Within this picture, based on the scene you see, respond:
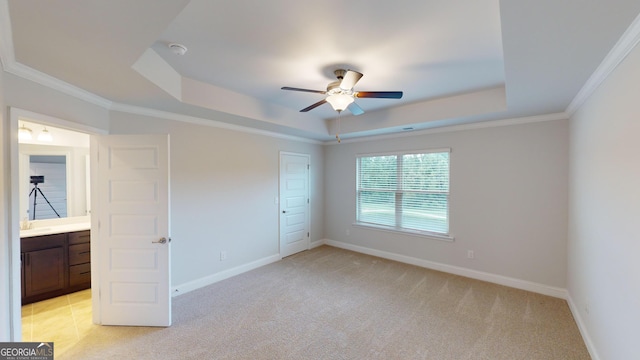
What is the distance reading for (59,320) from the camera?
111 inches

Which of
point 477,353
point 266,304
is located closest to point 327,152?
point 266,304

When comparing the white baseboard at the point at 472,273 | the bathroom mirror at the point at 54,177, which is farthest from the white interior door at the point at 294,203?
the bathroom mirror at the point at 54,177

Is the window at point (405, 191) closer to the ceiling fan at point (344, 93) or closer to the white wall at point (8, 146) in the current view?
the ceiling fan at point (344, 93)

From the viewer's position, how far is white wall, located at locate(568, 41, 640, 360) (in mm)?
1604

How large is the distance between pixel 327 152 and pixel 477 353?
14.4 feet

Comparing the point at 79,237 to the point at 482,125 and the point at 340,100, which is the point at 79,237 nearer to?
the point at 340,100

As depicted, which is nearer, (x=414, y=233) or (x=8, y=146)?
(x=8, y=146)

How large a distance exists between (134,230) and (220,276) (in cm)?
158

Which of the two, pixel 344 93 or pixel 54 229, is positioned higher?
pixel 344 93

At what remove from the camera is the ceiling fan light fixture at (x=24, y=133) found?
3460 millimetres

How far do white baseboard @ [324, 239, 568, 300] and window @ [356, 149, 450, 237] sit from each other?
52cm

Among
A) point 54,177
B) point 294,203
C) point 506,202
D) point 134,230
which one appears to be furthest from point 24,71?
point 506,202

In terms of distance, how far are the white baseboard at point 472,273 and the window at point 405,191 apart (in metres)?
0.52

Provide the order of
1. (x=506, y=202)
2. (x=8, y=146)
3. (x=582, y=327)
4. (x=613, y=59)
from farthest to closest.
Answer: (x=506, y=202) → (x=582, y=327) → (x=8, y=146) → (x=613, y=59)
